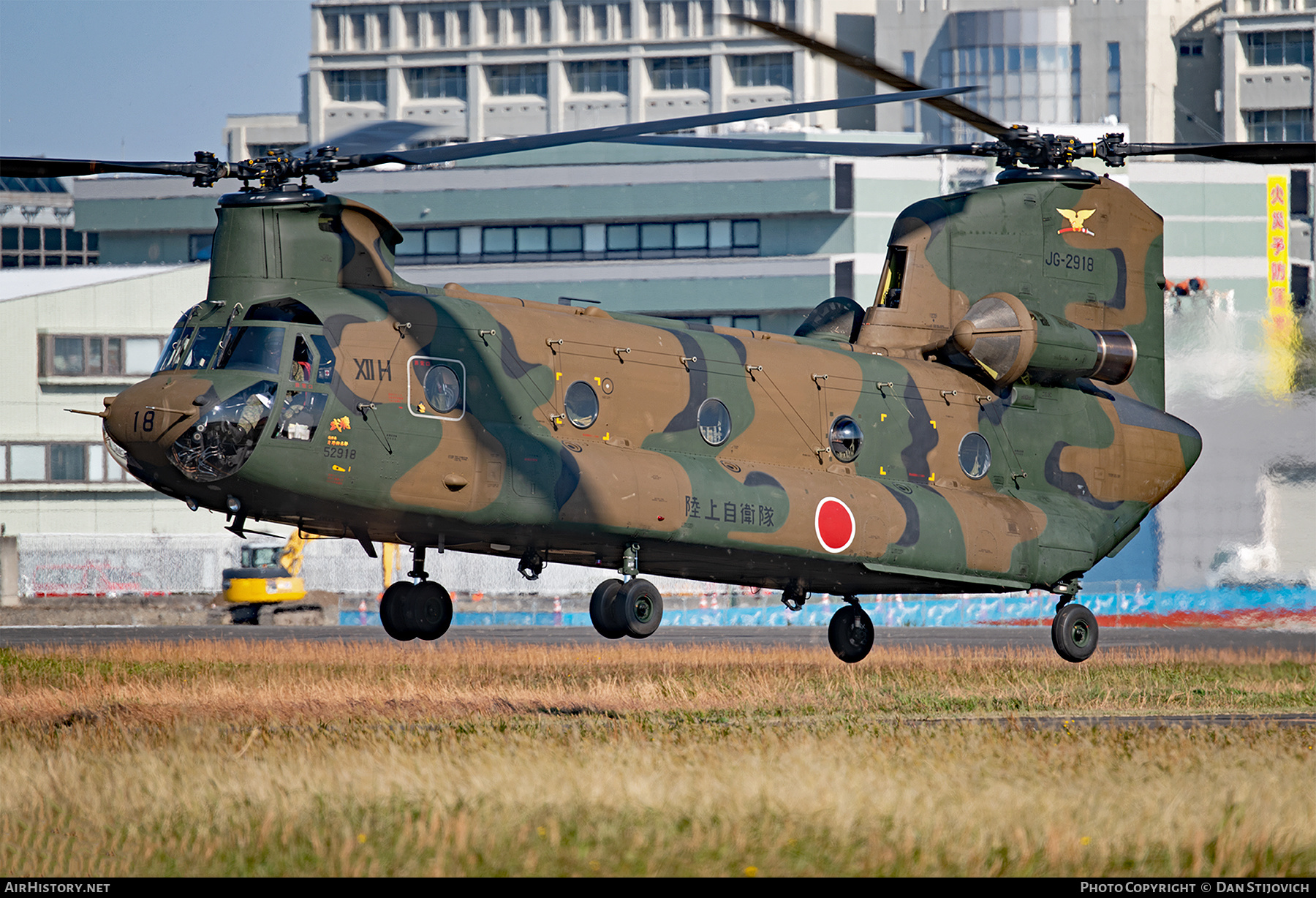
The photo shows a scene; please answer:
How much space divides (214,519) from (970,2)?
312 feet

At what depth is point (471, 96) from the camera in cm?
14888

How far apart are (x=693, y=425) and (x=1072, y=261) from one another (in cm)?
903

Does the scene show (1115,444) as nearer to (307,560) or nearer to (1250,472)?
(1250,472)

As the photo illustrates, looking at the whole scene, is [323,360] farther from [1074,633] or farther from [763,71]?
[763,71]

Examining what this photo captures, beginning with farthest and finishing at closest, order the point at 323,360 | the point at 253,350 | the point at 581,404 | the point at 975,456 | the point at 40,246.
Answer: the point at 40,246, the point at 975,456, the point at 581,404, the point at 323,360, the point at 253,350

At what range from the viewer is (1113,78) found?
141500 mm

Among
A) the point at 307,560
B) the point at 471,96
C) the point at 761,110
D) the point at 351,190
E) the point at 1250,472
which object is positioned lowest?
the point at 307,560

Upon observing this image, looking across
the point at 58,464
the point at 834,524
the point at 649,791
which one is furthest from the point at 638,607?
the point at 58,464

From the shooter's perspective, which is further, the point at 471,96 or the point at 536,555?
the point at 471,96

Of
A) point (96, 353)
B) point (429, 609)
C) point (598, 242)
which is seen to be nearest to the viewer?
point (429, 609)

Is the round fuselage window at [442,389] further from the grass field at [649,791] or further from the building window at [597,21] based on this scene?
the building window at [597,21]

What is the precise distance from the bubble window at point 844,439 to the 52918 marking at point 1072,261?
589cm

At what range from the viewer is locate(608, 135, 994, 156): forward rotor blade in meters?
19.0
